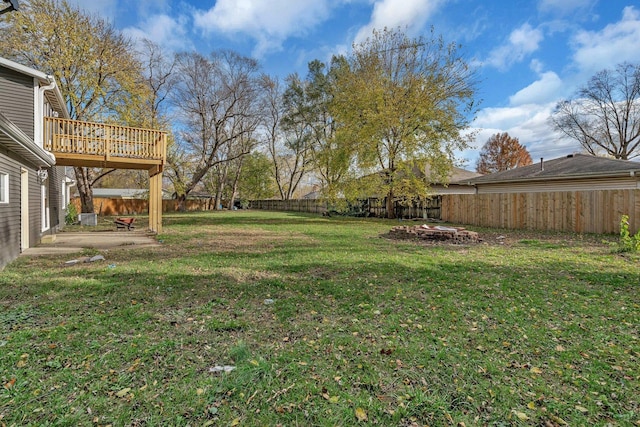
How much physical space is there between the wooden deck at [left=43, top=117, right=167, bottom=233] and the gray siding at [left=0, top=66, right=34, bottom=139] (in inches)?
26.5

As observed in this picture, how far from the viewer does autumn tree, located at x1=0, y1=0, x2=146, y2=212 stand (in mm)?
13836

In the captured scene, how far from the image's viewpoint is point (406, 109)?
582 inches

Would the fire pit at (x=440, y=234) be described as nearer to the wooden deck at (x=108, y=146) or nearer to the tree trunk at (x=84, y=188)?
the wooden deck at (x=108, y=146)

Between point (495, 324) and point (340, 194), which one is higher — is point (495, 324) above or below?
below

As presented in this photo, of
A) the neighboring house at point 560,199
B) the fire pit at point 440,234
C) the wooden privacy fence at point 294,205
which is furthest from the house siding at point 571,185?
the wooden privacy fence at point 294,205

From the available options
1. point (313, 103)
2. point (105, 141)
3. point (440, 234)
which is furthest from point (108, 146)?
point (313, 103)

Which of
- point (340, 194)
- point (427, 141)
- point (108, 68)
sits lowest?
point (340, 194)

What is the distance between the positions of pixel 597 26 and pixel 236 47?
69.2ft

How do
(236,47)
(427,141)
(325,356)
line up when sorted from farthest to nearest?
(236,47) → (427,141) → (325,356)

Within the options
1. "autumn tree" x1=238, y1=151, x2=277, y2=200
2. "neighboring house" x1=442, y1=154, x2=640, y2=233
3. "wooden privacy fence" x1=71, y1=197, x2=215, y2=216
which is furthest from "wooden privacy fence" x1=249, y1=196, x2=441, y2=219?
"wooden privacy fence" x1=71, y1=197, x2=215, y2=216

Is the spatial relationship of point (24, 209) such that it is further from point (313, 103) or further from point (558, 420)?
point (313, 103)

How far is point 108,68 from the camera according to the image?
51.7 ft

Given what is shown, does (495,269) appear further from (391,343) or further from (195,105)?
(195,105)

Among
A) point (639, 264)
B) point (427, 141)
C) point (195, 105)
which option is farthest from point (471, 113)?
point (195, 105)
